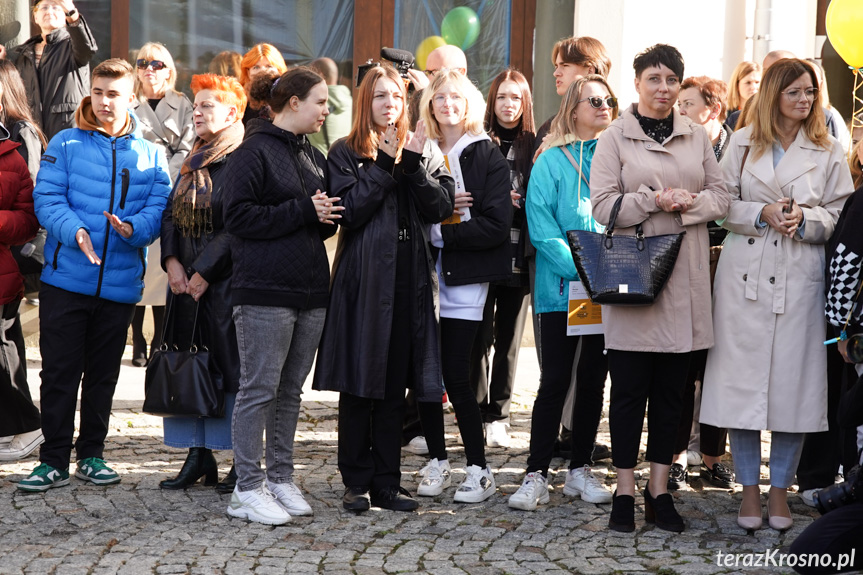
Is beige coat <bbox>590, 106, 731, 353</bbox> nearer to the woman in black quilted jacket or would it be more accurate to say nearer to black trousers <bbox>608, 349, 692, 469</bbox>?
black trousers <bbox>608, 349, 692, 469</bbox>

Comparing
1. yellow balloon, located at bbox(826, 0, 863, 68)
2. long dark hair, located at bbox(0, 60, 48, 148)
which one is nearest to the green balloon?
yellow balloon, located at bbox(826, 0, 863, 68)

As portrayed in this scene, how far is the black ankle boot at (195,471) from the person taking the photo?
18.3 ft

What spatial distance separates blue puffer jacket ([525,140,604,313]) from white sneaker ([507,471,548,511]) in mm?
824

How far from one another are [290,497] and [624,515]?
1.55 meters

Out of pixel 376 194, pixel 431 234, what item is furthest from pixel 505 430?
pixel 376 194

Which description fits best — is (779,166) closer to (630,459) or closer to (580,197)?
(580,197)

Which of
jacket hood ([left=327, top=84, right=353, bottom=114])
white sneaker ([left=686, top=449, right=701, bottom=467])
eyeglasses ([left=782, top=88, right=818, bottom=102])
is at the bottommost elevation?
white sneaker ([left=686, top=449, right=701, bottom=467])

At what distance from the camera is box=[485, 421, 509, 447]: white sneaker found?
652 centimetres

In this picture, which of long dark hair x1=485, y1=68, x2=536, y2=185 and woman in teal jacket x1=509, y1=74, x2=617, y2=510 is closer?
woman in teal jacket x1=509, y1=74, x2=617, y2=510

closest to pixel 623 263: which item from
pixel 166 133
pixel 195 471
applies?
pixel 195 471

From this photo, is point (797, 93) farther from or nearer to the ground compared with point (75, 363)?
farther from the ground

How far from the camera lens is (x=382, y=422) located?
5273 mm

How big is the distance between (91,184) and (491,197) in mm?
2030

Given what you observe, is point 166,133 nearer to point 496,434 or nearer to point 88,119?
point 88,119
